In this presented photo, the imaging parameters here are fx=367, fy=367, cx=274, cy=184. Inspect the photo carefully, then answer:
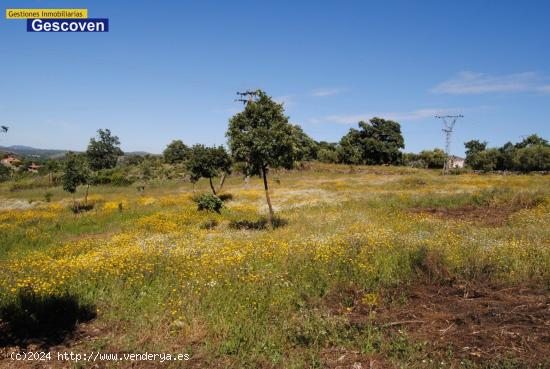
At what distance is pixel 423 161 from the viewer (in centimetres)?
11806

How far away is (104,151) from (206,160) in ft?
298

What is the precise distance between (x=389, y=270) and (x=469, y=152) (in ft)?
481

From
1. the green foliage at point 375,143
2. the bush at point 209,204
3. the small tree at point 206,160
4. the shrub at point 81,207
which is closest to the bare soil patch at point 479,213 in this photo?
the bush at point 209,204

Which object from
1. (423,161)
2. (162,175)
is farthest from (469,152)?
(162,175)

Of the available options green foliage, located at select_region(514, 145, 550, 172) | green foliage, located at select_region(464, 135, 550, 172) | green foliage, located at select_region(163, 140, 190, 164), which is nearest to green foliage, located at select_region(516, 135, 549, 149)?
green foliage, located at select_region(464, 135, 550, 172)

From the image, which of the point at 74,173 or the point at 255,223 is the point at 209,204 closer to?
the point at 255,223

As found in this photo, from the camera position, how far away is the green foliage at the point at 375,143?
94875mm

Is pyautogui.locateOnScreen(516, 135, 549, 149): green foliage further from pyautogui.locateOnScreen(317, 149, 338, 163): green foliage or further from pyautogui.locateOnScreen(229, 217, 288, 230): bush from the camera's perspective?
pyautogui.locateOnScreen(229, 217, 288, 230): bush

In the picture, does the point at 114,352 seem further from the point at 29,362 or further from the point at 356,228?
the point at 356,228

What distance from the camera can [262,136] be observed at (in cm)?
1756

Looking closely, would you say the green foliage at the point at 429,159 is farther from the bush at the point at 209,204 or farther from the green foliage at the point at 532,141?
the bush at the point at 209,204

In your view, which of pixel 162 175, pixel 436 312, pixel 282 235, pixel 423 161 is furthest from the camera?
pixel 423 161

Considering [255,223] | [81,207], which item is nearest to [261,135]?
[255,223]

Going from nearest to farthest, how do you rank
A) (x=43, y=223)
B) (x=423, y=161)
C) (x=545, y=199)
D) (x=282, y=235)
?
(x=282, y=235) < (x=545, y=199) < (x=43, y=223) < (x=423, y=161)
